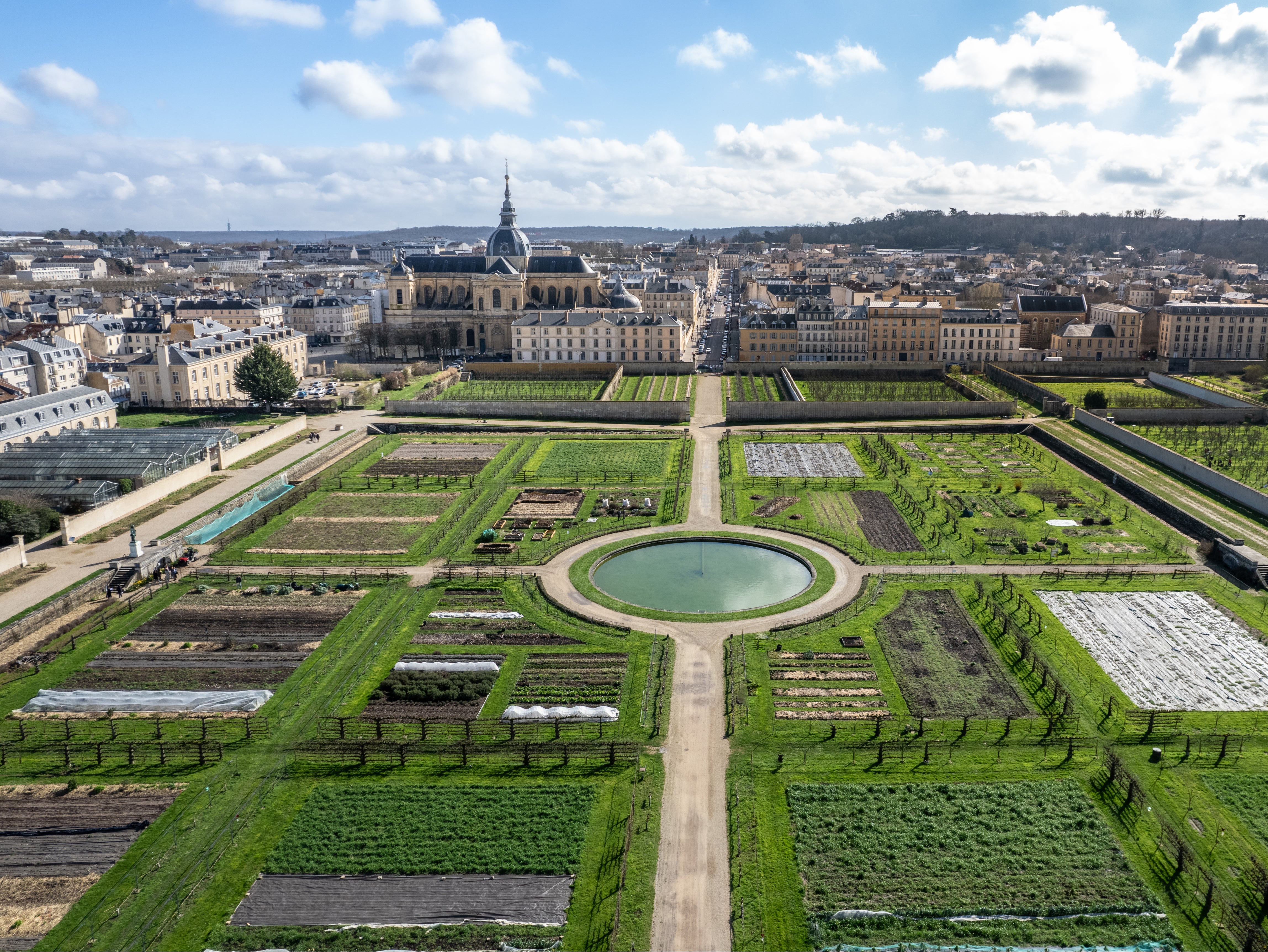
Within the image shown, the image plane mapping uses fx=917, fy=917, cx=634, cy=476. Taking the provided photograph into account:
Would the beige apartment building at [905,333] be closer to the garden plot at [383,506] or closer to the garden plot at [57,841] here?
the garden plot at [383,506]

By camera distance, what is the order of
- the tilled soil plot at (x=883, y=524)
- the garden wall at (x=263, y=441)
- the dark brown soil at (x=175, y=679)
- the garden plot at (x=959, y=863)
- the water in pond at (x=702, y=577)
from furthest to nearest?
1. the garden wall at (x=263, y=441)
2. the tilled soil plot at (x=883, y=524)
3. the water in pond at (x=702, y=577)
4. the dark brown soil at (x=175, y=679)
5. the garden plot at (x=959, y=863)

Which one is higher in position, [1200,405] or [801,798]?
[1200,405]

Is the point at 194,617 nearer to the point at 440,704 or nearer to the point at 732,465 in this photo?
the point at 440,704

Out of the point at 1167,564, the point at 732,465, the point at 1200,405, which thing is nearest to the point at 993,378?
the point at 1200,405

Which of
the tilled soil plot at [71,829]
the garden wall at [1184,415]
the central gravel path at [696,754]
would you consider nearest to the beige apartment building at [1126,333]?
the garden wall at [1184,415]

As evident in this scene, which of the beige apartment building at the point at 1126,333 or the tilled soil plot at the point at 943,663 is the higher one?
the beige apartment building at the point at 1126,333

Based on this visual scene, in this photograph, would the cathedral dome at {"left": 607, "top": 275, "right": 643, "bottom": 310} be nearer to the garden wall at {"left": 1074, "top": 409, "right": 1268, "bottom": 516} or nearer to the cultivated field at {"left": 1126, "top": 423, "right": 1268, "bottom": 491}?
the garden wall at {"left": 1074, "top": 409, "right": 1268, "bottom": 516}

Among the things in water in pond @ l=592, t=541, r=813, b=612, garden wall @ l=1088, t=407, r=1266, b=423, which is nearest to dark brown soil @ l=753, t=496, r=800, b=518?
water in pond @ l=592, t=541, r=813, b=612
